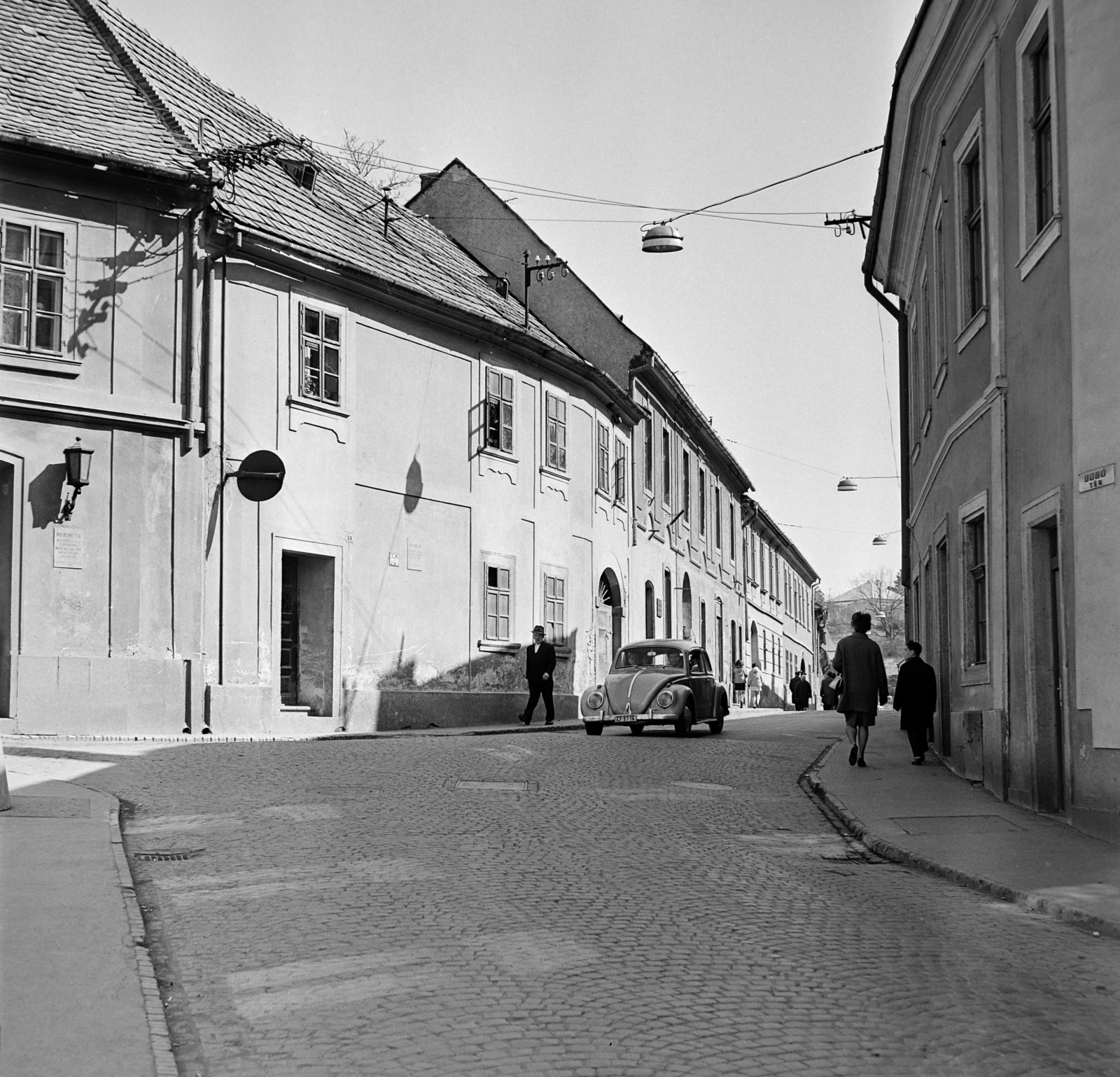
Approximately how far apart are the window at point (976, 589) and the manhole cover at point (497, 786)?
4.81 meters

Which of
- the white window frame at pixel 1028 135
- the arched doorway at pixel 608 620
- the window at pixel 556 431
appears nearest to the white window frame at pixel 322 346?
the window at pixel 556 431

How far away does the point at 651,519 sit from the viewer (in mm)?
37031

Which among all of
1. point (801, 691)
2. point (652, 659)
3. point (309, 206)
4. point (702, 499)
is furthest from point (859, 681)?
point (801, 691)

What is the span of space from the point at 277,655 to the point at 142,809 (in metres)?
10.5

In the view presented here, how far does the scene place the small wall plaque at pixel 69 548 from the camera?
18469 millimetres

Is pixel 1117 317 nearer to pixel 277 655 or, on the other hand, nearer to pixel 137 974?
pixel 137 974

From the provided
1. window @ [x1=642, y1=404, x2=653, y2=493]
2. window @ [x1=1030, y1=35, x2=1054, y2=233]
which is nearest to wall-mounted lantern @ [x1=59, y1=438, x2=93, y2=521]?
window @ [x1=1030, y1=35, x2=1054, y2=233]

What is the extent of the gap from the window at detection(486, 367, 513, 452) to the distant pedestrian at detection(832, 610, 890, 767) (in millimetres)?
10860

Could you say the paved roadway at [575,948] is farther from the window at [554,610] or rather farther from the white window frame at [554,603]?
the window at [554,610]

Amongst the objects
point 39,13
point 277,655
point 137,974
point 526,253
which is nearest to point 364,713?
point 277,655

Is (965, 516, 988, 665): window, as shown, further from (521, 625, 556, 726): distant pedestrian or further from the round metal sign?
(521, 625, 556, 726): distant pedestrian

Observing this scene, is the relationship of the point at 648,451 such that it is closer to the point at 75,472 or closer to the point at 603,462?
the point at 603,462

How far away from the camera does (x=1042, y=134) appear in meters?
12.2

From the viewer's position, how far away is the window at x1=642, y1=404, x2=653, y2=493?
3641 cm
